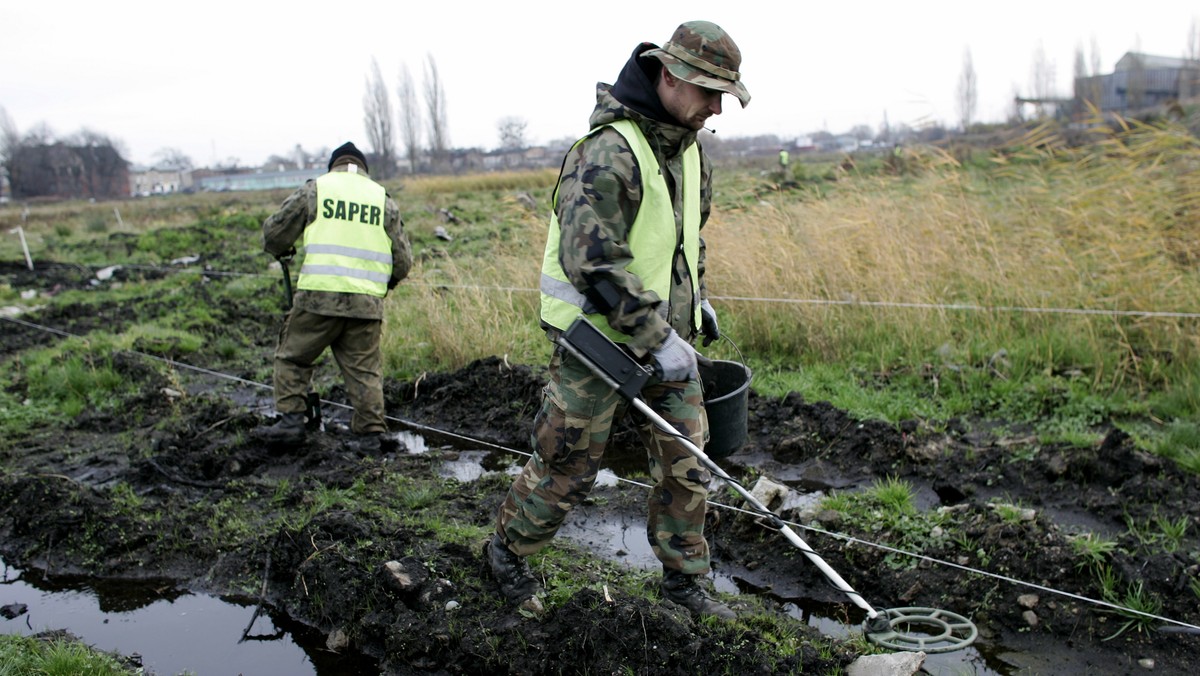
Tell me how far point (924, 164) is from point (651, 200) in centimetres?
620

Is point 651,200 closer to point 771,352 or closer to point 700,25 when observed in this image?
point 700,25

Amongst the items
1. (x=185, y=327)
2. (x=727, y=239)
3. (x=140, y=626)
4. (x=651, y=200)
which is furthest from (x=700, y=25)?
(x=185, y=327)

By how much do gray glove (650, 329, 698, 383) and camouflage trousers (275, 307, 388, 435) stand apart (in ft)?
10.4

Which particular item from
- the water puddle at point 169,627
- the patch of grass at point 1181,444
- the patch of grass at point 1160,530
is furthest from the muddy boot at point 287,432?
the patch of grass at point 1181,444

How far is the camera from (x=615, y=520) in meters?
4.50

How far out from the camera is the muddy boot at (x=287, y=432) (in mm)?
5602

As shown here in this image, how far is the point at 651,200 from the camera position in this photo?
9.66 feet

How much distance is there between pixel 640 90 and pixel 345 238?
303 centimetres

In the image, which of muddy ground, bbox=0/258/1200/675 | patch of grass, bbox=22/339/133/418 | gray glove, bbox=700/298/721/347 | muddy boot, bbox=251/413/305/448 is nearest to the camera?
muddy ground, bbox=0/258/1200/675

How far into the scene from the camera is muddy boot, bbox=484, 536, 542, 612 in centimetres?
333

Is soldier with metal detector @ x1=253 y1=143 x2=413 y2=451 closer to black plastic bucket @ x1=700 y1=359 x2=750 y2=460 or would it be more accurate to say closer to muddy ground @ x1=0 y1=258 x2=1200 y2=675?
muddy ground @ x1=0 y1=258 x2=1200 y2=675

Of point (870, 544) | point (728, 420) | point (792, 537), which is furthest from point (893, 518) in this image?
point (728, 420)

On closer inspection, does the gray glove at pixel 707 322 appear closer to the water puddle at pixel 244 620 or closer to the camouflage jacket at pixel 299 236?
the water puddle at pixel 244 620

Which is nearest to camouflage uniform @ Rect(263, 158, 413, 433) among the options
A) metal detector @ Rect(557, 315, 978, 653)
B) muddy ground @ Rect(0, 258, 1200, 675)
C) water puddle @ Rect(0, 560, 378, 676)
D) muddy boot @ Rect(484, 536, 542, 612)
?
muddy ground @ Rect(0, 258, 1200, 675)
